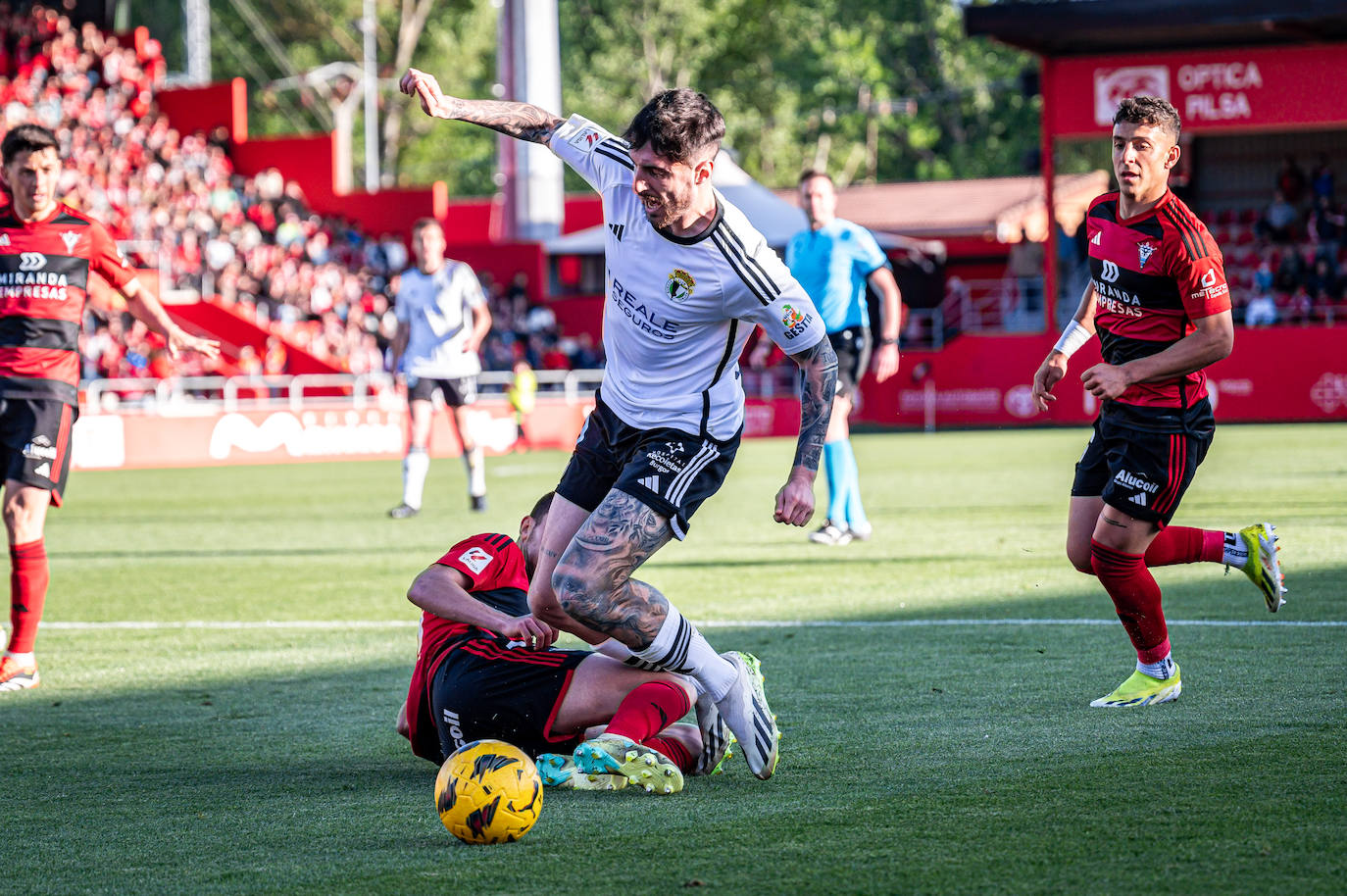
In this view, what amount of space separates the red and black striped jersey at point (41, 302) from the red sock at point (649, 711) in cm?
354

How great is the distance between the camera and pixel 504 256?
141 ft

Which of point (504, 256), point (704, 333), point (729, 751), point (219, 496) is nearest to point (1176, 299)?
point (704, 333)

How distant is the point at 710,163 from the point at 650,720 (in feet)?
5.38

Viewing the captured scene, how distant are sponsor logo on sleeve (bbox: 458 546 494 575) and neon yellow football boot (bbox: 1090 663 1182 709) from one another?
217 centimetres

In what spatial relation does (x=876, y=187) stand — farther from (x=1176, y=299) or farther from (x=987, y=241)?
(x=1176, y=299)

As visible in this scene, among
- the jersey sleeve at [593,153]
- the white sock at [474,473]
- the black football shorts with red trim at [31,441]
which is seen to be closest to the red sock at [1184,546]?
the jersey sleeve at [593,153]

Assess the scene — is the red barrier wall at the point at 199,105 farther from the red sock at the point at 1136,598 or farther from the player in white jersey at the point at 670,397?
the red sock at the point at 1136,598

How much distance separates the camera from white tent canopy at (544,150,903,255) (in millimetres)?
36625

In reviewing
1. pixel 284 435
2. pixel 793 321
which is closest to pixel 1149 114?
pixel 793 321

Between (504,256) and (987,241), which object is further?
(987,241)

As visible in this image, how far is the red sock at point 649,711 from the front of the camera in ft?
15.8

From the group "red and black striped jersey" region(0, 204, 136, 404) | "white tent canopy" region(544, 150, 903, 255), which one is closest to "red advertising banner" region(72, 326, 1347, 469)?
"white tent canopy" region(544, 150, 903, 255)

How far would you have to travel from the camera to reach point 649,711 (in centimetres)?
486

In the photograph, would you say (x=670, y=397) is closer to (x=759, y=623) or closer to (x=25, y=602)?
(x=759, y=623)
